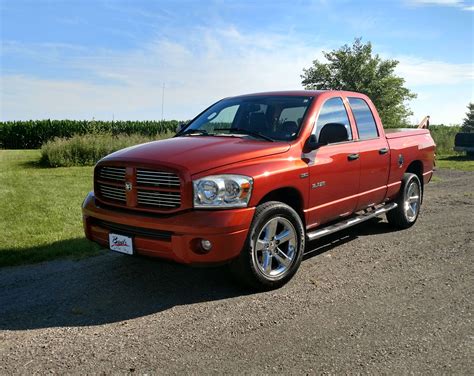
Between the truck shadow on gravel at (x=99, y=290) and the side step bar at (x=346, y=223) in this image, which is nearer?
the truck shadow on gravel at (x=99, y=290)

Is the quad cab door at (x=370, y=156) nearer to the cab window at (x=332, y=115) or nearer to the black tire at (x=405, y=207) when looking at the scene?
the cab window at (x=332, y=115)

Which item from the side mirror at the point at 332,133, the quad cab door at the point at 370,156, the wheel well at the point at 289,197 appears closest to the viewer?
A: the wheel well at the point at 289,197

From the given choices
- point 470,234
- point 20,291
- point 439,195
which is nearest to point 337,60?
point 439,195

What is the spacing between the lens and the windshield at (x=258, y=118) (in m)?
4.97

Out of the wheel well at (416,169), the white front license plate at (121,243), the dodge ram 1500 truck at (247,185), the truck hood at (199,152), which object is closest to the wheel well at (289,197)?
the dodge ram 1500 truck at (247,185)

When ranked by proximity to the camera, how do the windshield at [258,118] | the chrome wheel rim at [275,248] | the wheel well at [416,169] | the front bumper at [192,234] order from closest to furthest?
the front bumper at [192,234]
the chrome wheel rim at [275,248]
the windshield at [258,118]
the wheel well at [416,169]

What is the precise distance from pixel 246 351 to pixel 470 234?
4676mm

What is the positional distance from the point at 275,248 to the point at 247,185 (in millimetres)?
794

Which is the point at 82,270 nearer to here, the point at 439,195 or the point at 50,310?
the point at 50,310

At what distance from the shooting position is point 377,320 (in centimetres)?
368

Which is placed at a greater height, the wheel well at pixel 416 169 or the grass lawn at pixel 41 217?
the wheel well at pixel 416 169

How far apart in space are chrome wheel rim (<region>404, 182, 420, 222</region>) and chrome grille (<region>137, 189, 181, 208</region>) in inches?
169

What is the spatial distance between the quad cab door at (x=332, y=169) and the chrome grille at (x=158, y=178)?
1504mm

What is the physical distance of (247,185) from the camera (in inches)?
157
